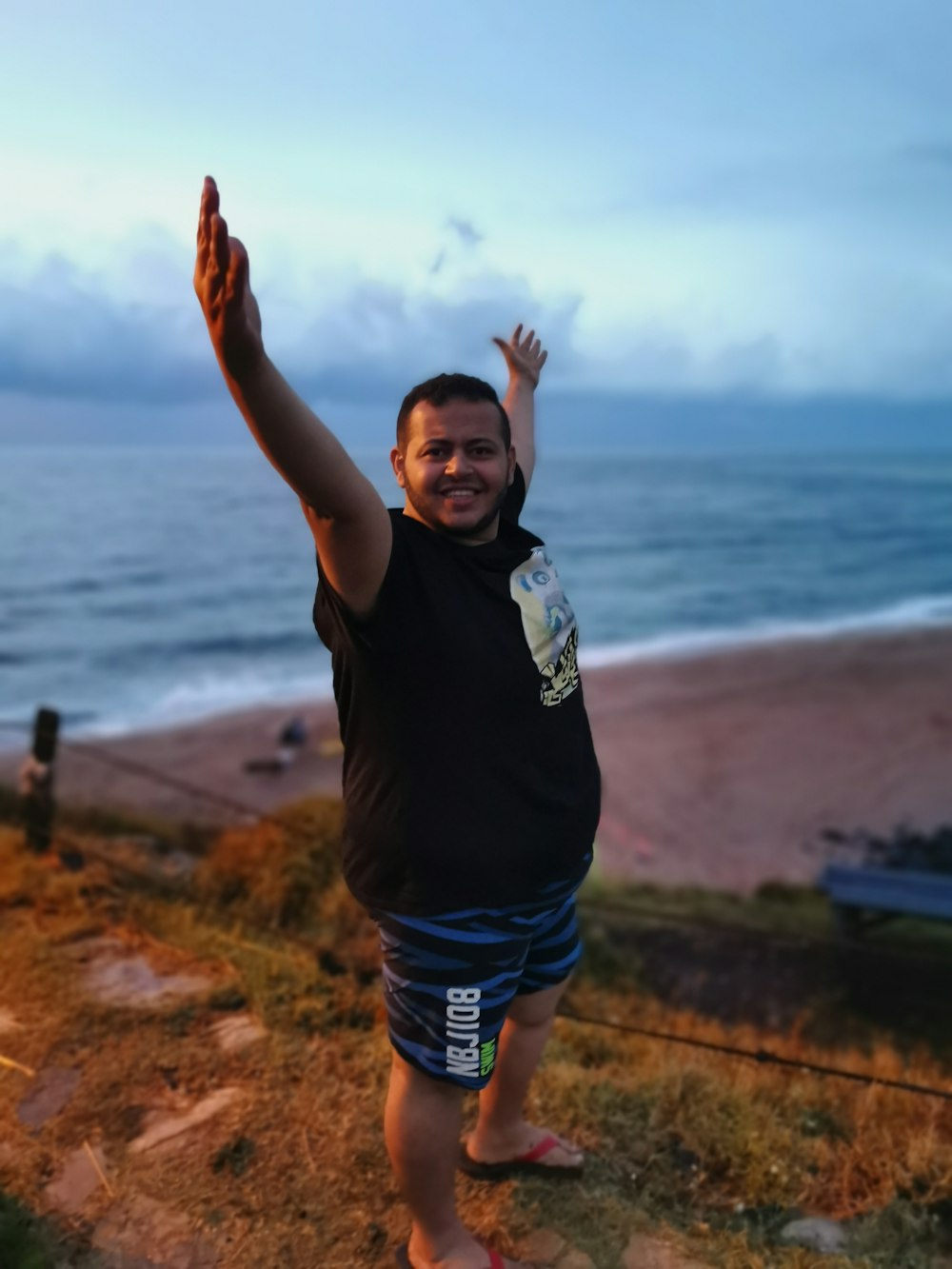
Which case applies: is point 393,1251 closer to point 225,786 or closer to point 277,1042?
point 277,1042

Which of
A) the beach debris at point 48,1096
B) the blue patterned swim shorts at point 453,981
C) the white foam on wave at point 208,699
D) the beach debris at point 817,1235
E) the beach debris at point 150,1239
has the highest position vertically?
the blue patterned swim shorts at point 453,981

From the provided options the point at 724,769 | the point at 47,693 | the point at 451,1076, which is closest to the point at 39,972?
the point at 451,1076

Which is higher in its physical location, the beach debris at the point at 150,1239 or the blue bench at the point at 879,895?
the beach debris at the point at 150,1239

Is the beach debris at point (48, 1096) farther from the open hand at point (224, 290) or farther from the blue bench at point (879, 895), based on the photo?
the blue bench at point (879, 895)

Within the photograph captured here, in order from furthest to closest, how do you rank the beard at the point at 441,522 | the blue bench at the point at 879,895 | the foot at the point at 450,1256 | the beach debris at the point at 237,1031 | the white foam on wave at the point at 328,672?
the white foam on wave at the point at 328,672, the blue bench at the point at 879,895, the beach debris at the point at 237,1031, the foot at the point at 450,1256, the beard at the point at 441,522

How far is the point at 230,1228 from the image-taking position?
2.62 meters

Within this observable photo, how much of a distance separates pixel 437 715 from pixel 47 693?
21476 millimetres

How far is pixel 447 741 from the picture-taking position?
2006 mm

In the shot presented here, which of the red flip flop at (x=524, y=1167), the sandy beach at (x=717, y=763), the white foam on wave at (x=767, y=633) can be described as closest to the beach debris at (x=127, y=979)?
the red flip flop at (x=524, y=1167)

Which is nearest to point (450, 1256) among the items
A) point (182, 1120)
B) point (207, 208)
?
point (182, 1120)

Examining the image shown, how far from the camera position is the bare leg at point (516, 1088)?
8.53 ft

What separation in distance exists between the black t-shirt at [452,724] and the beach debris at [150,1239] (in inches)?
44.1

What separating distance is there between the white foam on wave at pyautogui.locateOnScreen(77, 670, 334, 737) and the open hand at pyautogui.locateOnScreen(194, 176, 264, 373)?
16.7m

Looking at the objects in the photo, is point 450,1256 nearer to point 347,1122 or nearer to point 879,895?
point 347,1122
